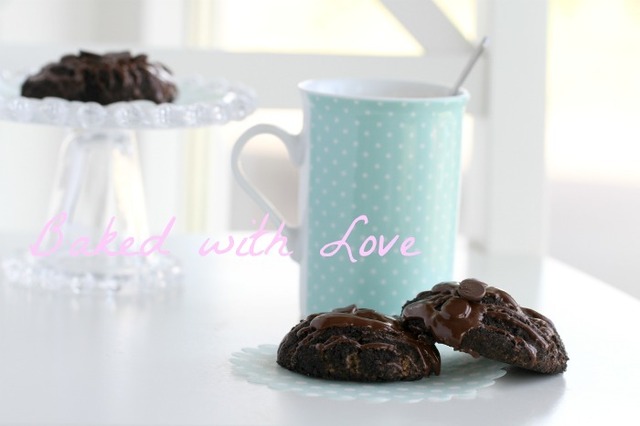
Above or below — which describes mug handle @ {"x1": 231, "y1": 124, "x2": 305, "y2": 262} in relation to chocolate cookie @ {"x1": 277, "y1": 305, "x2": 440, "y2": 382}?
above

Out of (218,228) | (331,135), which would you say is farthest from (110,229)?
(218,228)

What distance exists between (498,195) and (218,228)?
1.51 meters

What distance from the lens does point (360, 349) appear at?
651 millimetres

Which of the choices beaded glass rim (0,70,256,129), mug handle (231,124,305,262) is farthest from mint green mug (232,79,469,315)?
beaded glass rim (0,70,256,129)

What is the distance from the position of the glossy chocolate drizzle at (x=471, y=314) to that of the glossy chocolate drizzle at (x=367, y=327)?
0.5 inches

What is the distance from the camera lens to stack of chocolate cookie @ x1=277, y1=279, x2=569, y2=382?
0.65 m

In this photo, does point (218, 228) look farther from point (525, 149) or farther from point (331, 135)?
point (331, 135)

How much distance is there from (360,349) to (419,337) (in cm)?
4

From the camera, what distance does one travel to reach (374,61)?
1200 mm

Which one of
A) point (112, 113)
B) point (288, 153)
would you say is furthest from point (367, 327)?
point (112, 113)

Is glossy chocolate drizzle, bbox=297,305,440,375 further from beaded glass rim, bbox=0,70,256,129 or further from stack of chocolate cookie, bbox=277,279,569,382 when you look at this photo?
beaded glass rim, bbox=0,70,256,129

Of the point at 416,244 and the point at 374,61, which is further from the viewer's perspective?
the point at 374,61

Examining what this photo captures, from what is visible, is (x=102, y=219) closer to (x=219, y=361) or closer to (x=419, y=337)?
(x=219, y=361)

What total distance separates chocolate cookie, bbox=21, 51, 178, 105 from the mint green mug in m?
0.17
